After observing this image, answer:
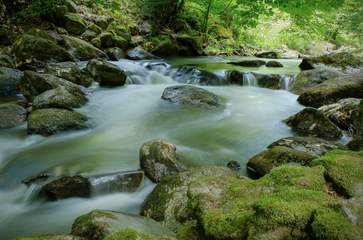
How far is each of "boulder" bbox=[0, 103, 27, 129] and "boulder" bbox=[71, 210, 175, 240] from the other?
3.98 metres

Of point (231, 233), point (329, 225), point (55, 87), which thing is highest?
point (329, 225)

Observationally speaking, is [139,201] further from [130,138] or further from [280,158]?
[130,138]

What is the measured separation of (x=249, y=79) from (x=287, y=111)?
9.48 ft

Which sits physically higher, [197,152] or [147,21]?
[147,21]

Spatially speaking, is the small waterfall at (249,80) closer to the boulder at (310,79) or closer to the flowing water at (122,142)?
the flowing water at (122,142)

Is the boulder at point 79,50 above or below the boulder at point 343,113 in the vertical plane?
above

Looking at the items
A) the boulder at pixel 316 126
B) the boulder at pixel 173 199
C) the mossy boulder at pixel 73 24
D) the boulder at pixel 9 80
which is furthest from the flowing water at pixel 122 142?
the mossy boulder at pixel 73 24

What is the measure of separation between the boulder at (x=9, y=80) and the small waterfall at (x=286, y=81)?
7235 millimetres

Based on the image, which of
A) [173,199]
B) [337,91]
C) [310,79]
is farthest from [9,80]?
[310,79]

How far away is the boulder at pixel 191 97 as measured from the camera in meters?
8.06

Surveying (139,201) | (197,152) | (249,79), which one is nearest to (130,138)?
(197,152)

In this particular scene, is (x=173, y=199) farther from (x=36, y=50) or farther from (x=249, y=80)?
(x=249, y=80)

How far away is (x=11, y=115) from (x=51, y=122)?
Answer: 0.95 m

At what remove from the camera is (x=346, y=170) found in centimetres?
295
